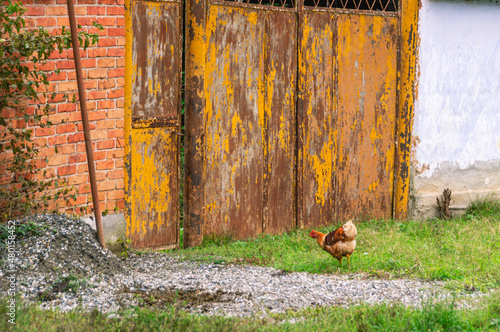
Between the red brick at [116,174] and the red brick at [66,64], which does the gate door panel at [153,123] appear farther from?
the red brick at [66,64]

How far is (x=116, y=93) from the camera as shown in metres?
5.62

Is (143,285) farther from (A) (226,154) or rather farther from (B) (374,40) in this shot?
(B) (374,40)

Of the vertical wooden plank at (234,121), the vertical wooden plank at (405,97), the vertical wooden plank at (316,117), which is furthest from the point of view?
the vertical wooden plank at (405,97)

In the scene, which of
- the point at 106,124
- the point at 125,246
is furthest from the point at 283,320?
the point at 106,124

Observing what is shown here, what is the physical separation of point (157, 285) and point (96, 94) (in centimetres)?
179

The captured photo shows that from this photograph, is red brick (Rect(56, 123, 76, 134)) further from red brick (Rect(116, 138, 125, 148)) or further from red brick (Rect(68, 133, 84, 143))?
red brick (Rect(116, 138, 125, 148))

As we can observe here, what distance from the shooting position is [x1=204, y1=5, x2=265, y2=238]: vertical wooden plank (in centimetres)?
635

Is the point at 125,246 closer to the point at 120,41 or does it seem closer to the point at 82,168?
the point at 82,168

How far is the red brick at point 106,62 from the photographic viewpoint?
17.9 ft

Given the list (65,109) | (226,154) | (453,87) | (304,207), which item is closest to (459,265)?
(304,207)

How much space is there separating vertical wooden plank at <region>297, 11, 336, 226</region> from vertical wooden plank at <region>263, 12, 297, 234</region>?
10cm

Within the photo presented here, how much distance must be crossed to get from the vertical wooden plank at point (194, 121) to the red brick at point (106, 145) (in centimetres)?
79

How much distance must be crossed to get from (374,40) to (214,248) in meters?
3.19

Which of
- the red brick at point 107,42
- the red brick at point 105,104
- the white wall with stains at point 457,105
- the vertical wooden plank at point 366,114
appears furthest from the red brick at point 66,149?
the white wall with stains at point 457,105
